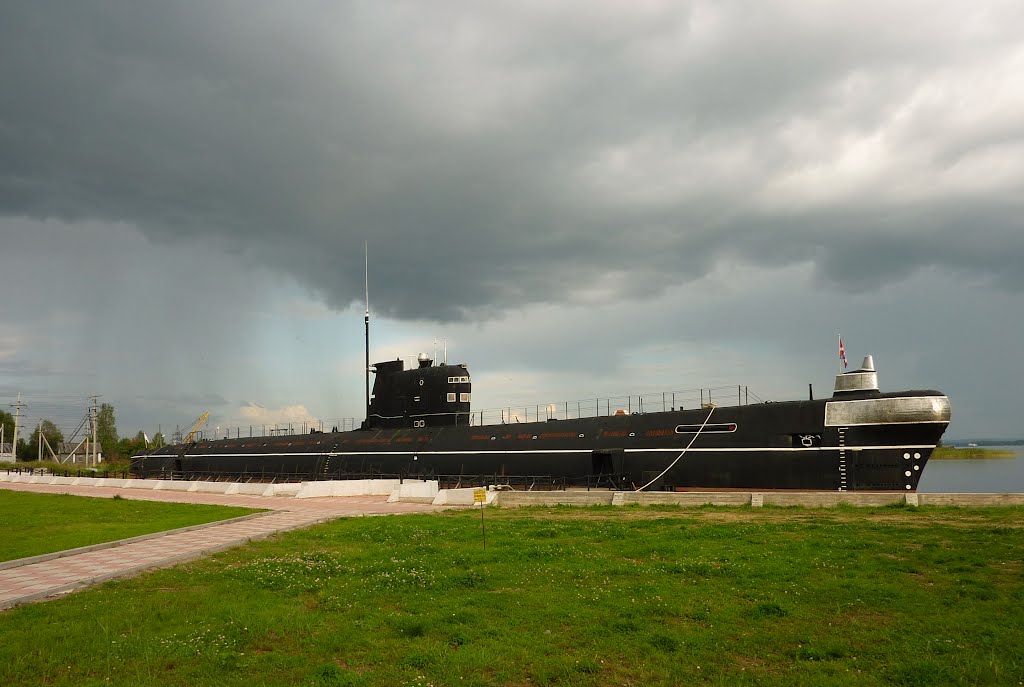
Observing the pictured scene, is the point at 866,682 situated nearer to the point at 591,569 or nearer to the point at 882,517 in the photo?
the point at 591,569

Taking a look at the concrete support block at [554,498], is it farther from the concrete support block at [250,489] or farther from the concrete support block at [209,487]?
the concrete support block at [209,487]

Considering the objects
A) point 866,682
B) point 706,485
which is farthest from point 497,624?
point 706,485

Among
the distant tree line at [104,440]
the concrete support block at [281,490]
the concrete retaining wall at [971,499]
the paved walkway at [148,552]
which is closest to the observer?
→ the paved walkway at [148,552]

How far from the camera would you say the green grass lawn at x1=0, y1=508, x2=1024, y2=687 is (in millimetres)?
7535

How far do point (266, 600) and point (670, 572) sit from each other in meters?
6.98

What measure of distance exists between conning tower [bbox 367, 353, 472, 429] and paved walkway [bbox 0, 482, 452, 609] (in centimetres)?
1298

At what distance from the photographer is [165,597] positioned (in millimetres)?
11109

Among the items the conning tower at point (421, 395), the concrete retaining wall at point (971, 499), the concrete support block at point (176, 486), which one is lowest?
the concrete support block at point (176, 486)

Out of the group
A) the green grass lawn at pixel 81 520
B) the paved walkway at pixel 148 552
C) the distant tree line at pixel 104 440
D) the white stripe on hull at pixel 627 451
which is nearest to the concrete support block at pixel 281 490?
the green grass lawn at pixel 81 520

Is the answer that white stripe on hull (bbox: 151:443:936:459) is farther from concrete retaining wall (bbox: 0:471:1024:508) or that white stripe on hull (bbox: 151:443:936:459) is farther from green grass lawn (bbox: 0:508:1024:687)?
green grass lawn (bbox: 0:508:1024:687)

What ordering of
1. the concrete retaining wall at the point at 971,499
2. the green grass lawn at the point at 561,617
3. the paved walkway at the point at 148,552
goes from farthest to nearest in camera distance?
the concrete retaining wall at the point at 971,499, the paved walkway at the point at 148,552, the green grass lawn at the point at 561,617

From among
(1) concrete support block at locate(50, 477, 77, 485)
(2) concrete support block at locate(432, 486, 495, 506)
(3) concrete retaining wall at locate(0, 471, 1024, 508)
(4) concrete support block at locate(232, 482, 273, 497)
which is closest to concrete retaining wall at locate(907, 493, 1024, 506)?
(3) concrete retaining wall at locate(0, 471, 1024, 508)

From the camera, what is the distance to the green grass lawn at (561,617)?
754 centimetres

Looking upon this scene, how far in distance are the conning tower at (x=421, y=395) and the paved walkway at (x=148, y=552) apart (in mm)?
12980
